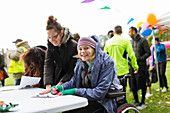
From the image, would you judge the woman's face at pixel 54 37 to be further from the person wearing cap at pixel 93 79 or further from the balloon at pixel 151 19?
the balloon at pixel 151 19

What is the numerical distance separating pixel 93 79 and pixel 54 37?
79 centimetres

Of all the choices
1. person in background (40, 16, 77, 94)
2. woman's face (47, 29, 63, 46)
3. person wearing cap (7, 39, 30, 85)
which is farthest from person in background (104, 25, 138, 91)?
person wearing cap (7, 39, 30, 85)

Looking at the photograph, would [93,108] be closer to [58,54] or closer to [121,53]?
[58,54]

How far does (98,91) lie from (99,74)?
21 cm

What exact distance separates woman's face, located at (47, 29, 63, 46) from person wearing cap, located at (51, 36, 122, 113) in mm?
456

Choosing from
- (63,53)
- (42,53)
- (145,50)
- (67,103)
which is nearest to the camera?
(67,103)

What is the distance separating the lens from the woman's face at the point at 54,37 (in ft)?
7.72

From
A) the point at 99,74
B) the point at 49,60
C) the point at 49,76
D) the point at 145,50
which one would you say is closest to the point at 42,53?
the point at 49,60

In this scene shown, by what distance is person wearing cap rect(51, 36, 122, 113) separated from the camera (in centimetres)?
184

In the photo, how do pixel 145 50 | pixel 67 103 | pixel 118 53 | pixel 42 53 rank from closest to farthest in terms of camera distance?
pixel 67 103 < pixel 42 53 < pixel 118 53 < pixel 145 50

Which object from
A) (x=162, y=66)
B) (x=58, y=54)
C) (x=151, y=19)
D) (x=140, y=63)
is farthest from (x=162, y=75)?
(x=58, y=54)

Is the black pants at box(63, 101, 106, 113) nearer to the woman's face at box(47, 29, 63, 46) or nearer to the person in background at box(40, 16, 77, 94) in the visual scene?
the person in background at box(40, 16, 77, 94)

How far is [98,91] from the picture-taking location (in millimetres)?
1834

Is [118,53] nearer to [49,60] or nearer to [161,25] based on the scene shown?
[49,60]
